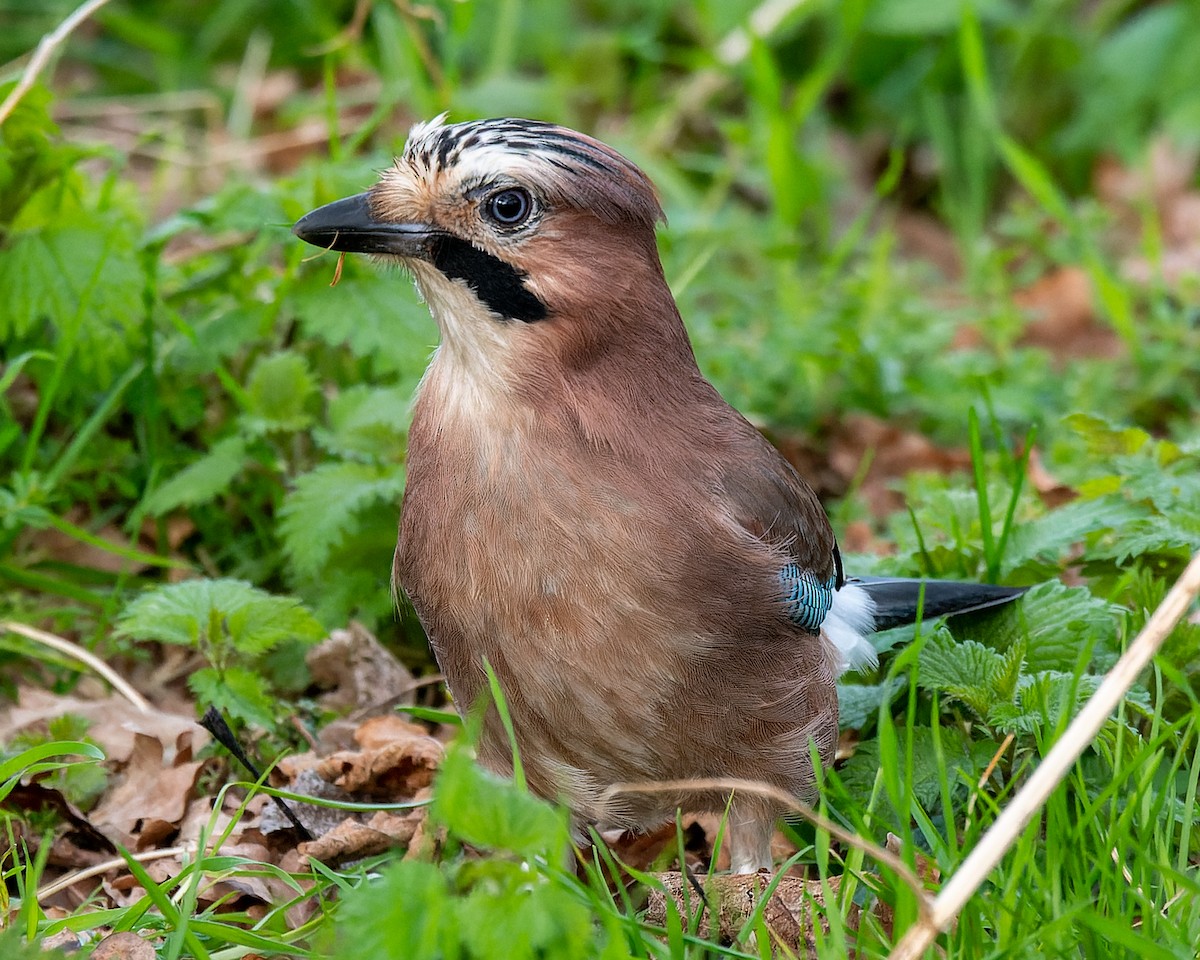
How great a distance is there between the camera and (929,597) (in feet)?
11.7

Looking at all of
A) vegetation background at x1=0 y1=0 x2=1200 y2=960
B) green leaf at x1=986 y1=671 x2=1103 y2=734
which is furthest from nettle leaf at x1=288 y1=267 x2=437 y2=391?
green leaf at x1=986 y1=671 x2=1103 y2=734

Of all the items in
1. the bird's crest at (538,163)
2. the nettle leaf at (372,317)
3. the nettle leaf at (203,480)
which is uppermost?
the bird's crest at (538,163)

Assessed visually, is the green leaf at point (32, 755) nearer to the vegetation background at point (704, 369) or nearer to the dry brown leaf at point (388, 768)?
the vegetation background at point (704, 369)

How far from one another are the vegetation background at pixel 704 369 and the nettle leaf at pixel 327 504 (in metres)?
0.01

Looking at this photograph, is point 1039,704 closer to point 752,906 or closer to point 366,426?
point 752,906

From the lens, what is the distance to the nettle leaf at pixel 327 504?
384cm

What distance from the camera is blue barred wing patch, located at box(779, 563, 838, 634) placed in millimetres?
3148

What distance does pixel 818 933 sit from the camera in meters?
2.48

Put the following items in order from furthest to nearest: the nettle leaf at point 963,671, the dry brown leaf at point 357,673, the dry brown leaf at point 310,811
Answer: the dry brown leaf at point 357,673 → the dry brown leaf at point 310,811 → the nettle leaf at point 963,671

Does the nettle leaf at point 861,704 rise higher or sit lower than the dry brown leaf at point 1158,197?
lower

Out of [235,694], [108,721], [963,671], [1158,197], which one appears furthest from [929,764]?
[1158,197]


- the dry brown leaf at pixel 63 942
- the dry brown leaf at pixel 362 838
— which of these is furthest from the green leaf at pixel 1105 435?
the dry brown leaf at pixel 63 942

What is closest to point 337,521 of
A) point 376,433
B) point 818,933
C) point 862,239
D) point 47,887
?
point 376,433

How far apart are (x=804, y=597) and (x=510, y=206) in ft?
3.38
